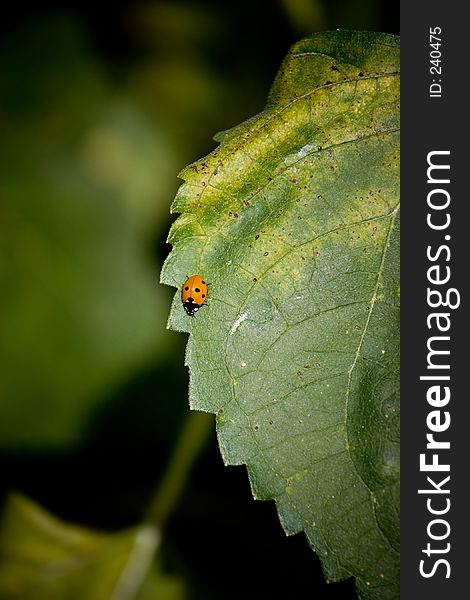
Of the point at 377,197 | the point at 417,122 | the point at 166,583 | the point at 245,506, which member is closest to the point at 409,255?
the point at 377,197

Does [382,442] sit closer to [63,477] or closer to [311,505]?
[311,505]

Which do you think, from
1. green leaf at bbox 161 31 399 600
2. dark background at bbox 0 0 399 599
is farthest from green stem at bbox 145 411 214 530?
green leaf at bbox 161 31 399 600

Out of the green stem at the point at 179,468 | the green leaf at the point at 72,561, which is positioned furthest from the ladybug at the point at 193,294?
the green leaf at the point at 72,561

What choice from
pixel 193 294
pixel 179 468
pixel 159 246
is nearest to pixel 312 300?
pixel 193 294

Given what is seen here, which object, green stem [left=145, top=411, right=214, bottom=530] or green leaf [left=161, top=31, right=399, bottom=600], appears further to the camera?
green stem [left=145, top=411, right=214, bottom=530]

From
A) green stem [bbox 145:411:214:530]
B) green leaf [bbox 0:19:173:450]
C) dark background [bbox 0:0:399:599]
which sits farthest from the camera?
green leaf [bbox 0:19:173:450]

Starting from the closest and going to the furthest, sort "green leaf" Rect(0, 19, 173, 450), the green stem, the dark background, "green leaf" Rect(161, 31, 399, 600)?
"green leaf" Rect(161, 31, 399, 600) → the green stem → the dark background → "green leaf" Rect(0, 19, 173, 450)

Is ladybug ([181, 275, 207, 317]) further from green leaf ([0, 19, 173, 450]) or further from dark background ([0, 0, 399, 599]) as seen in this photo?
green leaf ([0, 19, 173, 450])

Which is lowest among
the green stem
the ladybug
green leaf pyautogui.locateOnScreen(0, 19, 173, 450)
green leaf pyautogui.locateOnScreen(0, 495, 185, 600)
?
green leaf pyautogui.locateOnScreen(0, 495, 185, 600)
